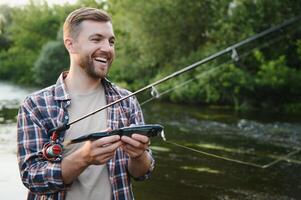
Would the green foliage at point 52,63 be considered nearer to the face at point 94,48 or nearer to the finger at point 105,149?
the face at point 94,48

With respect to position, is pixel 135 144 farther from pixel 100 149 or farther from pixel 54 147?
pixel 54 147

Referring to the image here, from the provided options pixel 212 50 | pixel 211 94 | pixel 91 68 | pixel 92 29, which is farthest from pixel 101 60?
pixel 212 50

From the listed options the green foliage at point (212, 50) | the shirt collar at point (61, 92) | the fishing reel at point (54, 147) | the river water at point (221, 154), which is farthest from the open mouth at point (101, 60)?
the green foliage at point (212, 50)

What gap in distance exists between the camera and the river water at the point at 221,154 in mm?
8375

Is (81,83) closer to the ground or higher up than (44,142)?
higher up

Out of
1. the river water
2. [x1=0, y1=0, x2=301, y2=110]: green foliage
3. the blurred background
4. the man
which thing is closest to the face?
the man

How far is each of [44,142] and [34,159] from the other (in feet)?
0.30

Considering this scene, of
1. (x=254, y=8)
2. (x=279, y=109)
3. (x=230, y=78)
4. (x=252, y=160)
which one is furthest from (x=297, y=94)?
(x=252, y=160)

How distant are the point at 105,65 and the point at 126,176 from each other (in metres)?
0.57

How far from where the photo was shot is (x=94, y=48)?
100 inches

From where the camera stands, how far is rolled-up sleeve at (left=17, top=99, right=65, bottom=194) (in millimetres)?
2316

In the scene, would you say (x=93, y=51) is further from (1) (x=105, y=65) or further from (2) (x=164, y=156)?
(2) (x=164, y=156)

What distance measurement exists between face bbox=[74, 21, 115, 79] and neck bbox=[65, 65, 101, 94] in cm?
3

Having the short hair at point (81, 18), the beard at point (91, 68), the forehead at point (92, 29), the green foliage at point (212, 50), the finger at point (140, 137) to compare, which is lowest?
the finger at point (140, 137)
